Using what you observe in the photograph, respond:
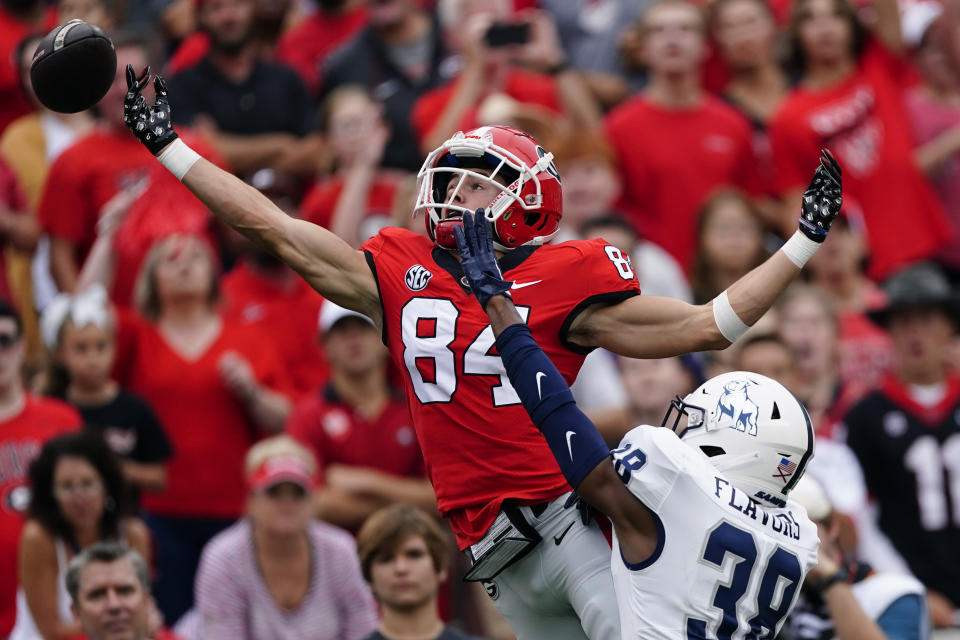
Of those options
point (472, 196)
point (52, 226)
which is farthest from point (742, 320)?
point (52, 226)

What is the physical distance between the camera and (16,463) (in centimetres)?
750

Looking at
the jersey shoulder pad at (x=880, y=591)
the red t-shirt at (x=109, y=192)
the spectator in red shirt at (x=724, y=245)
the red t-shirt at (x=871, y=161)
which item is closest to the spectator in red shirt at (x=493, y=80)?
the spectator in red shirt at (x=724, y=245)

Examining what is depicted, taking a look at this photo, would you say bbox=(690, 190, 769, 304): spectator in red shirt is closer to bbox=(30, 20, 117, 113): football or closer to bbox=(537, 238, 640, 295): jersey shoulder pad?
bbox=(537, 238, 640, 295): jersey shoulder pad

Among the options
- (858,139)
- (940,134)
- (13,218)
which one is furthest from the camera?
(940,134)

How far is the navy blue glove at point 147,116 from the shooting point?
476cm

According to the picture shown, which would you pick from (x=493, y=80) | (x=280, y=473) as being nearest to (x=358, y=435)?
(x=280, y=473)

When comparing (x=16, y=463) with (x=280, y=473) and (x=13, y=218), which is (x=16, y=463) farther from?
(x=13, y=218)

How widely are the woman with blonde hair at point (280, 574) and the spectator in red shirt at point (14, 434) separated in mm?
866

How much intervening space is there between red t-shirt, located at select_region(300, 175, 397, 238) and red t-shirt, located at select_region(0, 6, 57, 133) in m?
2.02

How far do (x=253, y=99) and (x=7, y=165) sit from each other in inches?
67.0

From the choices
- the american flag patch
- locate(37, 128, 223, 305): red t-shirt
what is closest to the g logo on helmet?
the american flag patch

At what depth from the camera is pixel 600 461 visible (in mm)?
4301

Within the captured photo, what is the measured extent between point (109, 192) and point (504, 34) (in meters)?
2.50

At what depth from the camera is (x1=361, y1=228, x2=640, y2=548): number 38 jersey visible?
4.69 meters
